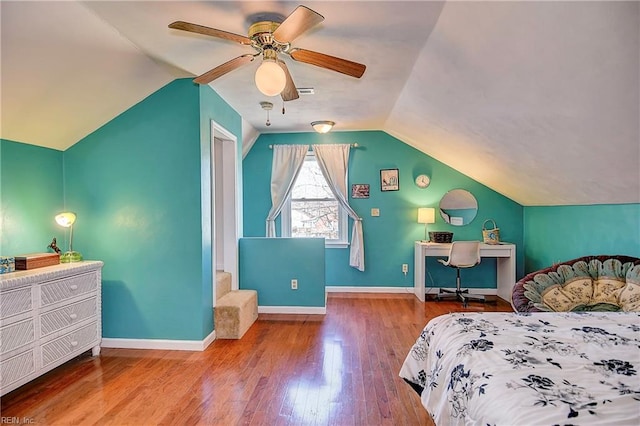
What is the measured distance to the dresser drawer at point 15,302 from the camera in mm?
2320

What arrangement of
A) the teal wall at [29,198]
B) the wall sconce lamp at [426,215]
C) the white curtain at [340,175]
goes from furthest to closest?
the white curtain at [340,175], the wall sconce lamp at [426,215], the teal wall at [29,198]

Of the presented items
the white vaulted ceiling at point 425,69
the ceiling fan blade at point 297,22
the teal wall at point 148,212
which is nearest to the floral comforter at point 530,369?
the white vaulted ceiling at point 425,69

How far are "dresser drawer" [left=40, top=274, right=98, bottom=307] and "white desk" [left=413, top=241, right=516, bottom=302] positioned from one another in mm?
3870

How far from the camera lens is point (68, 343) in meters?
2.83

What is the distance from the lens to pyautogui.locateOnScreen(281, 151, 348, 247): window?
18.4 feet

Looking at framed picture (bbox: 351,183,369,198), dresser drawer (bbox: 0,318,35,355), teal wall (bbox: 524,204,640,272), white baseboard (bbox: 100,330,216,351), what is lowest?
white baseboard (bbox: 100,330,216,351)

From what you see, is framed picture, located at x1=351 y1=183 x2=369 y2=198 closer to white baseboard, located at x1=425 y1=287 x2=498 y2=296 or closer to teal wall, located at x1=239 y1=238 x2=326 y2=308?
teal wall, located at x1=239 y1=238 x2=326 y2=308

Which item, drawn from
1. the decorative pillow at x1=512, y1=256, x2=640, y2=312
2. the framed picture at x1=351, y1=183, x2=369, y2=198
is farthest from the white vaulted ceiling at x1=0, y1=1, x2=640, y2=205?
the framed picture at x1=351, y1=183, x2=369, y2=198

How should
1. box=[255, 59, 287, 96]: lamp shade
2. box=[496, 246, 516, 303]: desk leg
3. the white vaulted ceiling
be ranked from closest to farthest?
the white vaulted ceiling
box=[255, 59, 287, 96]: lamp shade
box=[496, 246, 516, 303]: desk leg

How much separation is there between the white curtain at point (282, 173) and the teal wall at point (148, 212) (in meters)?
2.08

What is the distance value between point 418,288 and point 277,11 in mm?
4137

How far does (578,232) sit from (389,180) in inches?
97.0

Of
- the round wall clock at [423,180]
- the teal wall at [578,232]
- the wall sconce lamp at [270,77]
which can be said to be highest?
the wall sconce lamp at [270,77]

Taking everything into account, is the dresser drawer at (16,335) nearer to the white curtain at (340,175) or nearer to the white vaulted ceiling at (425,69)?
the white vaulted ceiling at (425,69)
